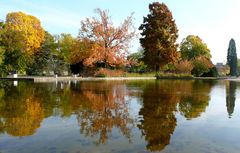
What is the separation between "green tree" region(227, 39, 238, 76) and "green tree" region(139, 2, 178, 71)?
A: 5679 centimetres

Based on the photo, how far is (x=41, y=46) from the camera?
54500 mm

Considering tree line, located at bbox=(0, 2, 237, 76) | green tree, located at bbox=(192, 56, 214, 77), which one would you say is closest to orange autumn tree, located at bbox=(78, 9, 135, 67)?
tree line, located at bbox=(0, 2, 237, 76)

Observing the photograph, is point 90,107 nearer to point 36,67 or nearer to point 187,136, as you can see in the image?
point 187,136

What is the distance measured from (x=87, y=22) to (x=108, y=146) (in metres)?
35.6

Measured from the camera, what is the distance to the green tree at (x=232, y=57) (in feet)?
330

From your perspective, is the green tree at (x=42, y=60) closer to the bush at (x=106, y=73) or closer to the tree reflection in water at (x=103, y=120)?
the bush at (x=106, y=73)

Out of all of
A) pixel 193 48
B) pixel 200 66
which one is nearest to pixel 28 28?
pixel 200 66

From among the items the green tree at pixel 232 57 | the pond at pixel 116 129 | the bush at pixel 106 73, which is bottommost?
the pond at pixel 116 129

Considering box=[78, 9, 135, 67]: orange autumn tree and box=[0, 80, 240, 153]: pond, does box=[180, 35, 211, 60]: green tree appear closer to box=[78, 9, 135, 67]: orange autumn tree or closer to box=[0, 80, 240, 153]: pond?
box=[78, 9, 135, 67]: orange autumn tree

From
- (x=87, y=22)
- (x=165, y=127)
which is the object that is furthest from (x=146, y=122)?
(x=87, y=22)

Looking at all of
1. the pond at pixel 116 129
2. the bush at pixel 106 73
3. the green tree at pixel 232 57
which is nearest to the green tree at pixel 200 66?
the bush at pixel 106 73

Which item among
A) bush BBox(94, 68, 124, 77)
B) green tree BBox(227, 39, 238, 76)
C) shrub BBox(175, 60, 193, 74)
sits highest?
green tree BBox(227, 39, 238, 76)

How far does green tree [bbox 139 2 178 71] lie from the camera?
49.2 meters

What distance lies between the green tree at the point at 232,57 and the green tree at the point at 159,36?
56.8 metres
